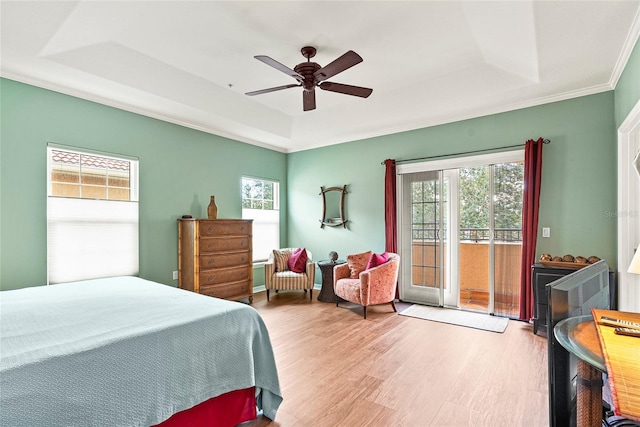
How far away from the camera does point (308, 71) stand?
9.86 feet

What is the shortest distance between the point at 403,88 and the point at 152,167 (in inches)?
138

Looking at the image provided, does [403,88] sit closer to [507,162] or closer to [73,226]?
[507,162]

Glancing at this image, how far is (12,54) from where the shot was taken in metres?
2.88

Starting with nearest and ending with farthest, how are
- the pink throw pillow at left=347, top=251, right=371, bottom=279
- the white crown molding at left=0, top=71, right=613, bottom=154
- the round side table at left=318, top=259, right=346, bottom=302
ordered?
the white crown molding at left=0, top=71, right=613, bottom=154 → the pink throw pillow at left=347, top=251, right=371, bottom=279 → the round side table at left=318, top=259, right=346, bottom=302

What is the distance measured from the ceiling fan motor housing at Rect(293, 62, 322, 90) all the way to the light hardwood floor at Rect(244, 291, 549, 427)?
2.56 m

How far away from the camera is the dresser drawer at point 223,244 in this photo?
14.4 feet

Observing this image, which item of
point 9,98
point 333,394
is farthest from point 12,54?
point 333,394

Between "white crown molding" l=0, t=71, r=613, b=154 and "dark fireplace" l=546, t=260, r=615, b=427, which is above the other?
"white crown molding" l=0, t=71, r=613, b=154

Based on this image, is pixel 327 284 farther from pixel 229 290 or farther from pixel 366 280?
pixel 229 290

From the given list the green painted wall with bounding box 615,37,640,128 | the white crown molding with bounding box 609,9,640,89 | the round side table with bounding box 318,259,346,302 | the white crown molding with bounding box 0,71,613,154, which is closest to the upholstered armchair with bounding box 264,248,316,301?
the round side table with bounding box 318,259,346,302

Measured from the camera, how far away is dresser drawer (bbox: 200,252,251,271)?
438 cm

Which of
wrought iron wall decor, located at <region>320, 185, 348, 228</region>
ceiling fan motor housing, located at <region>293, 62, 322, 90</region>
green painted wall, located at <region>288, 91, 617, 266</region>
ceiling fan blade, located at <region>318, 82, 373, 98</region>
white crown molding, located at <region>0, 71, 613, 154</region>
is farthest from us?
wrought iron wall decor, located at <region>320, 185, 348, 228</region>

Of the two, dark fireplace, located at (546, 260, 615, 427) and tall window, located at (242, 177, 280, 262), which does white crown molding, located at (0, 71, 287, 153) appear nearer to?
→ tall window, located at (242, 177, 280, 262)

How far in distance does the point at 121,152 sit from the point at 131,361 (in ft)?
10.8
